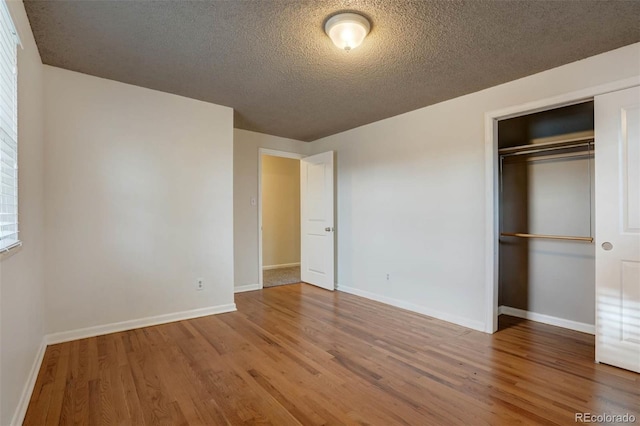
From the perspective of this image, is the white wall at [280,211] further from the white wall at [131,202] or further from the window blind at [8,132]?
the window blind at [8,132]

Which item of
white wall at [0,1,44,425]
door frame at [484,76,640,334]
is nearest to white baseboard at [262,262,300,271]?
white wall at [0,1,44,425]

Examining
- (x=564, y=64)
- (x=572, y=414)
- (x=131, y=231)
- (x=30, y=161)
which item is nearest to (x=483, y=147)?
(x=564, y=64)

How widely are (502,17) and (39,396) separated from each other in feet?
12.6

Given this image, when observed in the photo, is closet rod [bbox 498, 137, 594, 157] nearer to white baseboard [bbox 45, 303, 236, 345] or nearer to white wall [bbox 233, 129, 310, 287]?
white wall [bbox 233, 129, 310, 287]

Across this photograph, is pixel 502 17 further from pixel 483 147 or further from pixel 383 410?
pixel 383 410

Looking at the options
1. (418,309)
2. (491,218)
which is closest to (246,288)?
(418,309)

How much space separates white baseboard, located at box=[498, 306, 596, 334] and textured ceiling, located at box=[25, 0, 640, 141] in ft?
8.32

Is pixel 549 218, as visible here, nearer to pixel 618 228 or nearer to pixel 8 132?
pixel 618 228

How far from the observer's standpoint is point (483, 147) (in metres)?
3.22

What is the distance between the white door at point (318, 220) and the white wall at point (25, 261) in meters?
3.34

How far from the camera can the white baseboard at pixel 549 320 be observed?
318cm

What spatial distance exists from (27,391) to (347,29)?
121 inches

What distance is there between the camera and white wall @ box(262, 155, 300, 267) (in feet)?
22.7

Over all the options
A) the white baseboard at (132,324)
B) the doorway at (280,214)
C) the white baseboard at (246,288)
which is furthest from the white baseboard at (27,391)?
the doorway at (280,214)
